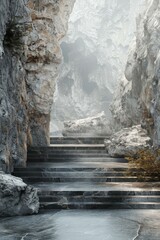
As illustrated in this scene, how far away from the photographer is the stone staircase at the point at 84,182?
7449 millimetres

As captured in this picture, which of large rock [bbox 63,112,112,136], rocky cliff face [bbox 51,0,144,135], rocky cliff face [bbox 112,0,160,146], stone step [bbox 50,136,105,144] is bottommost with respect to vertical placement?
stone step [bbox 50,136,105,144]

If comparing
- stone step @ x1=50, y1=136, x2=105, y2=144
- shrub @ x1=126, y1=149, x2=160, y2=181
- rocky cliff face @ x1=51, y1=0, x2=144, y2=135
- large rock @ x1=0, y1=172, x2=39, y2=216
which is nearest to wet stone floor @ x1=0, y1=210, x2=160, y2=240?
large rock @ x1=0, y1=172, x2=39, y2=216

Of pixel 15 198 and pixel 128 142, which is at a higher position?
pixel 128 142

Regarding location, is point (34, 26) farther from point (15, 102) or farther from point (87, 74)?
point (87, 74)

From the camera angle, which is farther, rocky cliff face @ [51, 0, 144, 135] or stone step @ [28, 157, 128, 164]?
rocky cliff face @ [51, 0, 144, 135]

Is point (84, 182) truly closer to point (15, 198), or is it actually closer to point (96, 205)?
point (96, 205)

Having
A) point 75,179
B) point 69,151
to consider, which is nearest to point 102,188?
point 75,179

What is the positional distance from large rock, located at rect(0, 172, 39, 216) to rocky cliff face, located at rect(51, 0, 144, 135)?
26.8 m

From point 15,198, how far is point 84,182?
2.80m

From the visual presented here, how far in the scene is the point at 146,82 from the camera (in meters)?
12.4

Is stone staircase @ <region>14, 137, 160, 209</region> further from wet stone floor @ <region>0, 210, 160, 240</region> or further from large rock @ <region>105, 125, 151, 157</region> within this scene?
wet stone floor @ <region>0, 210, 160, 240</region>

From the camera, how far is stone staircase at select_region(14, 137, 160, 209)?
24.4 feet

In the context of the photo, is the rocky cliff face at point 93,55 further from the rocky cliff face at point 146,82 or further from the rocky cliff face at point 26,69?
the rocky cliff face at point 26,69

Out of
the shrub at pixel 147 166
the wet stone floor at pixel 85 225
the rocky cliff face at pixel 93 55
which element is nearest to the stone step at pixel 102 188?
the shrub at pixel 147 166
